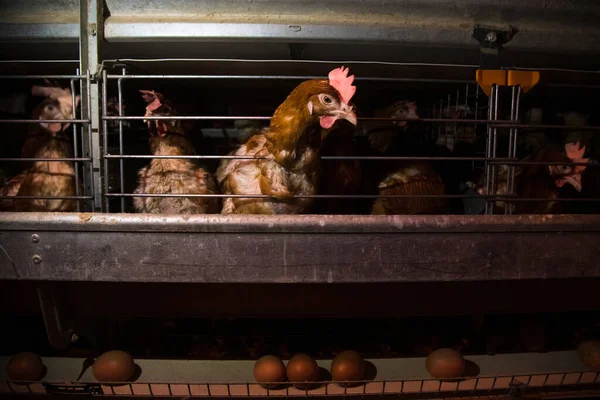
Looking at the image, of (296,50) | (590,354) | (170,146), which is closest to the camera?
(590,354)

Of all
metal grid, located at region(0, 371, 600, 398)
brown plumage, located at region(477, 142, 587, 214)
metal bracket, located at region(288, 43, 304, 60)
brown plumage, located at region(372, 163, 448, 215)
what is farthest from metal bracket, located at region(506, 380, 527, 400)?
metal bracket, located at region(288, 43, 304, 60)

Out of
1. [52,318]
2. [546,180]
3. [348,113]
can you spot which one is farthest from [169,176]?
[546,180]

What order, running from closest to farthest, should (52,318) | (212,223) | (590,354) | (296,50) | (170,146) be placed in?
(212,223) < (52,318) < (590,354) < (296,50) < (170,146)

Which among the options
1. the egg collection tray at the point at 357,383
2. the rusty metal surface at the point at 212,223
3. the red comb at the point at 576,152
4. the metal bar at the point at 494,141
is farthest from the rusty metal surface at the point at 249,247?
the red comb at the point at 576,152

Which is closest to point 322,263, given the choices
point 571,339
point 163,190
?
point 163,190

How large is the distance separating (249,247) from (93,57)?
2.37 feet

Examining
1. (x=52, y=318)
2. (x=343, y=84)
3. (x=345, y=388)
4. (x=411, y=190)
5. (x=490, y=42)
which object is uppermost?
(x=490, y=42)

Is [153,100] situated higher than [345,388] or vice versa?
[153,100]

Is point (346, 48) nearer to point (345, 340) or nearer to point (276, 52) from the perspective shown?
point (276, 52)

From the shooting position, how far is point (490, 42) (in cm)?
120

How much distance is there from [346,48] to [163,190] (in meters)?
0.81

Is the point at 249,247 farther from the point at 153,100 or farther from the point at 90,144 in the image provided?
the point at 153,100

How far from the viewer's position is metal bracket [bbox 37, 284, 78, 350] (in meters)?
1.09

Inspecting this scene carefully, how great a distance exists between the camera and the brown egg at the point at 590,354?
1.29m
